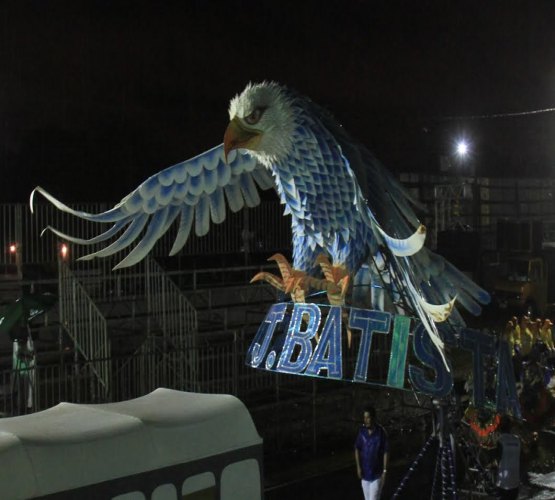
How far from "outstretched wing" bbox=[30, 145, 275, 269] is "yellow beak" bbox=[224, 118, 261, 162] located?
710 mm

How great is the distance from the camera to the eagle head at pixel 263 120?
1144 cm

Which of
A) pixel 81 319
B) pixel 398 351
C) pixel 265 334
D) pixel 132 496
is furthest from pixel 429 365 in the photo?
pixel 81 319

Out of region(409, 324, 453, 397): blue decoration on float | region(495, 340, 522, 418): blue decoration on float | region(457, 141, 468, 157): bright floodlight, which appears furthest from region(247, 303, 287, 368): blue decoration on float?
region(457, 141, 468, 157): bright floodlight

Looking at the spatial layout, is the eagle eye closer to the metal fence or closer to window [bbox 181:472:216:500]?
the metal fence

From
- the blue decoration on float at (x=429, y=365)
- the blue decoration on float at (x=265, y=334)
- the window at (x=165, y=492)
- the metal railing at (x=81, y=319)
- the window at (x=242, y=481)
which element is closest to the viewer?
the window at (x=165, y=492)

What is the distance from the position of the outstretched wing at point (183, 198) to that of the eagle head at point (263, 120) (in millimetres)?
743

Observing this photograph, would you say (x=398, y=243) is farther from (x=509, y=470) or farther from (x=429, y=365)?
(x=509, y=470)

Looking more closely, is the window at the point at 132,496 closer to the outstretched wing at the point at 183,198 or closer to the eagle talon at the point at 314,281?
the eagle talon at the point at 314,281

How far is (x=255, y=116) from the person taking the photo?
37.7ft

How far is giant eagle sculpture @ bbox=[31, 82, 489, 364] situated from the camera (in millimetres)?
11414

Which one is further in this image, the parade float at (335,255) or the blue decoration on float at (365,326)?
the blue decoration on float at (365,326)

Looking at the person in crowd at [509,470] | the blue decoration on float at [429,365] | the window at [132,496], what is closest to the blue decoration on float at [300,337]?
the blue decoration on float at [429,365]

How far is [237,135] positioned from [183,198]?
1470 mm

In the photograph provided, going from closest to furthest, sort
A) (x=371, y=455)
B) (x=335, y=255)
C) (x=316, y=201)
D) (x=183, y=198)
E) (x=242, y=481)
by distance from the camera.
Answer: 1. (x=242, y=481)
2. (x=371, y=455)
3. (x=316, y=201)
4. (x=335, y=255)
5. (x=183, y=198)
